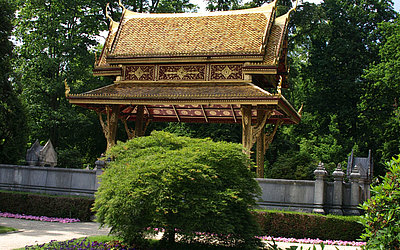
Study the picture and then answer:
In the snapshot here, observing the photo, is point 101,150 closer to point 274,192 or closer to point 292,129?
point 292,129

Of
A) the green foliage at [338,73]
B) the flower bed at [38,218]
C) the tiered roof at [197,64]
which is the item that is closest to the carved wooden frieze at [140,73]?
the tiered roof at [197,64]

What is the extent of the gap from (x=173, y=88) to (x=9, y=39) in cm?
862

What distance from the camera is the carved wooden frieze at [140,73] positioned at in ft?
71.5

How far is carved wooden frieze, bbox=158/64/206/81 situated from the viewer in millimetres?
21000

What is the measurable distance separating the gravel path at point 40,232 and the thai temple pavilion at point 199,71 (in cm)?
620

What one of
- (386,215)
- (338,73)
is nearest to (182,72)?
(386,215)

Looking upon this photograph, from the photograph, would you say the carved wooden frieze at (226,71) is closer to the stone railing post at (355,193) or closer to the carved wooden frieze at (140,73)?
the carved wooden frieze at (140,73)

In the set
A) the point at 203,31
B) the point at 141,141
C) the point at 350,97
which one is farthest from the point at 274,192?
the point at 350,97

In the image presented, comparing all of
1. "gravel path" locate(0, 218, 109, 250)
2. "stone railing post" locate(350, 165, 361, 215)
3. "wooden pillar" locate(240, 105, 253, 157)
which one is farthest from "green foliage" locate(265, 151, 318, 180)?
"gravel path" locate(0, 218, 109, 250)

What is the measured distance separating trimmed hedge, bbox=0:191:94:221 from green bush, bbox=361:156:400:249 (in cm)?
1262

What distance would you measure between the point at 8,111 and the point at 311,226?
14852 millimetres

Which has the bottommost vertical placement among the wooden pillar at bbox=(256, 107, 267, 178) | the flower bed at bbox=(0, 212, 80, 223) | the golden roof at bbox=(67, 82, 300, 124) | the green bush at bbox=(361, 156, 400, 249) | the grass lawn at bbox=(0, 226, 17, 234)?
the flower bed at bbox=(0, 212, 80, 223)

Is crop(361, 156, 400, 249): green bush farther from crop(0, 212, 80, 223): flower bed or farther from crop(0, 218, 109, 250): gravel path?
crop(0, 212, 80, 223): flower bed

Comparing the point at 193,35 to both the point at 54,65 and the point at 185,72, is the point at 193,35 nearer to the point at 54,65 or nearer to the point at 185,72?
the point at 185,72
